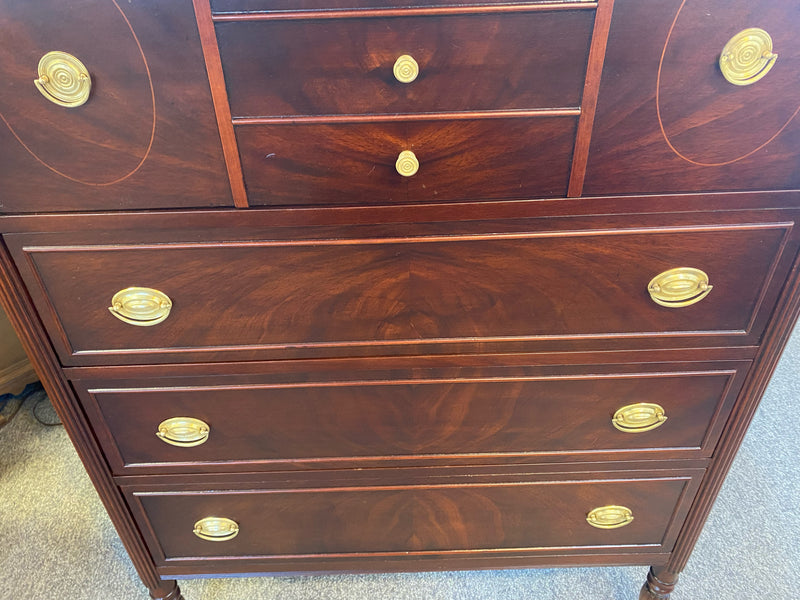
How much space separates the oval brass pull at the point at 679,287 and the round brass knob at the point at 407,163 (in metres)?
0.36

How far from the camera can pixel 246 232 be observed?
69 cm

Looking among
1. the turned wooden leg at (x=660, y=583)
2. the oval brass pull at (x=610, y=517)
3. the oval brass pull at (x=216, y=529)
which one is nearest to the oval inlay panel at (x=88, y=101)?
the oval brass pull at (x=216, y=529)

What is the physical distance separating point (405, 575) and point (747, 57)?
1.08 meters

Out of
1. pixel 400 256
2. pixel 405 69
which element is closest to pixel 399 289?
pixel 400 256

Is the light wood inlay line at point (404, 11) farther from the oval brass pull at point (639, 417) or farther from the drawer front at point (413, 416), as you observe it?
the oval brass pull at point (639, 417)

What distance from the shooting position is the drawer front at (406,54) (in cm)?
56

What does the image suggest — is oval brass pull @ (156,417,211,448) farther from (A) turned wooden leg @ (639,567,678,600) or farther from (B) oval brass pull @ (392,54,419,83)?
(A) turned wooden leg @ (639,567,678,600)

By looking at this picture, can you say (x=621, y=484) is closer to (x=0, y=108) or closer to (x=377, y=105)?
(x=377, y=105)

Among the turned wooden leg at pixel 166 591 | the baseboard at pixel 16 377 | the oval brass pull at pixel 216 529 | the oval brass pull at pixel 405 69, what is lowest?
the turned wooden leg at pixel 166 591

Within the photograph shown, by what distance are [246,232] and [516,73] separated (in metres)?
0.37

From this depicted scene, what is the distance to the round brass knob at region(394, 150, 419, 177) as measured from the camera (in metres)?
0.63

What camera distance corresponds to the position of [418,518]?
3.18ft

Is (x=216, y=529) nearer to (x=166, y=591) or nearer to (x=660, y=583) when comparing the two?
(x=166, y=591)

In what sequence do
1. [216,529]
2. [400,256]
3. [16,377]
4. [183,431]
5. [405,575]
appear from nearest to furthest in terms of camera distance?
[400,256] → [183,431] → [216,529] → [405,575] → [16,377]
